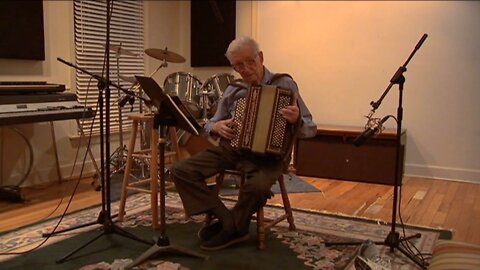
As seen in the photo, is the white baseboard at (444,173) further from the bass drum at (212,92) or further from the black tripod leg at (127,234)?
the black tripod leg at (127,234)

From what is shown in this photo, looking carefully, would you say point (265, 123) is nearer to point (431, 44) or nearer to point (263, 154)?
point (263, 154)

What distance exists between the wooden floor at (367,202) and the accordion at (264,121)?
1063mm

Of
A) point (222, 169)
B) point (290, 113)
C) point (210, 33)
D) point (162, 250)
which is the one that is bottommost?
point (162, 250)

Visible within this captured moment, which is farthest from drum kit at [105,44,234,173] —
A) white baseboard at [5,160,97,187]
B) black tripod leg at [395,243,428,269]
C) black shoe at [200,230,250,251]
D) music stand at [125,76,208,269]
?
black tripod leg at [395,243,428,269]

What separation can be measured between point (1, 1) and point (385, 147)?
3.33 m

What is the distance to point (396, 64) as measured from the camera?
4.51 m

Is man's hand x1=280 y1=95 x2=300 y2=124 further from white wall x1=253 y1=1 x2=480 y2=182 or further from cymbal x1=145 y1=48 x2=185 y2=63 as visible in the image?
white wall x1=253 y1=1 x2=480 y2=182

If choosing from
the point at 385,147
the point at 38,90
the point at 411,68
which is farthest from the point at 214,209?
the point at 411,68

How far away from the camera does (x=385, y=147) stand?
4.15m

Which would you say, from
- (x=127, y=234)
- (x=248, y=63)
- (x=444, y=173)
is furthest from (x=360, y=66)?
(x=127, y=234)

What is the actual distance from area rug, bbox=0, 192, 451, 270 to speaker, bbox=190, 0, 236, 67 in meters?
2.67

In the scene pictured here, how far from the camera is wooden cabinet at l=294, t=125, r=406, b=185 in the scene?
13.6ft

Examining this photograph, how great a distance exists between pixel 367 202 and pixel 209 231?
57.6 inches

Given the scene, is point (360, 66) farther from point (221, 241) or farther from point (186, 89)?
point (221, 241)
